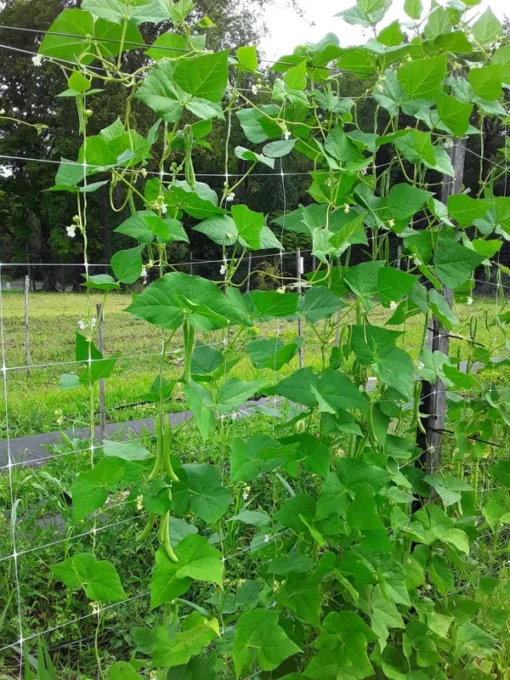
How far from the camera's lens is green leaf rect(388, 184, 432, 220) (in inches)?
43.4

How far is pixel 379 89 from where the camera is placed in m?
1.08

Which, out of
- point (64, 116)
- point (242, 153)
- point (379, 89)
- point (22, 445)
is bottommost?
point (22, 445)

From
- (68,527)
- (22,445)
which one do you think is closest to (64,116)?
(22,445)

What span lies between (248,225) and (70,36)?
0.40 meters

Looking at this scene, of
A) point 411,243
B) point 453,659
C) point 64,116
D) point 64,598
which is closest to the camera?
point 411,243

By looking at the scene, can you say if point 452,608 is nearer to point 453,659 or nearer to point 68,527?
point 453,659

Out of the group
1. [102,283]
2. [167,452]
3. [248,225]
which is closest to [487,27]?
[248,225]

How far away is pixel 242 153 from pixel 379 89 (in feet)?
0.90

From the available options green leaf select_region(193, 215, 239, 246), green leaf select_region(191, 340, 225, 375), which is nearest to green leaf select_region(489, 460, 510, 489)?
green leaf select_region(191, 340, 225, 375)

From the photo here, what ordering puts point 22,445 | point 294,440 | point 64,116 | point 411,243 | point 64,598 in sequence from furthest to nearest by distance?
point 64,116 < point 22,445 < point 64,598 < point 411,243 < point 294,440

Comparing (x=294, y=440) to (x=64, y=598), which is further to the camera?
(x=64, y=598)

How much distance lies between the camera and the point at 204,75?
2.81ft

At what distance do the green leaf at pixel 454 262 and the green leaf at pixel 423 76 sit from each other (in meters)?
0.28

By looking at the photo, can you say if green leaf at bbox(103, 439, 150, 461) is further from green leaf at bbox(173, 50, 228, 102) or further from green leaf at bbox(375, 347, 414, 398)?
green leaf at bbox(173, 50, 228, 102)
